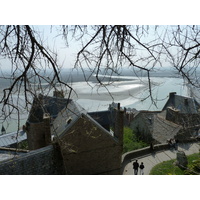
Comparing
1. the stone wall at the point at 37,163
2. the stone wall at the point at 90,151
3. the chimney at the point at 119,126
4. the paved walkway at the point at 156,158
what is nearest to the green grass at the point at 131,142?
the paved walkway at the point at 156,158

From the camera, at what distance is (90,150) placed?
9.38 meters

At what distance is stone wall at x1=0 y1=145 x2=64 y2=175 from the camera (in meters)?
5.23

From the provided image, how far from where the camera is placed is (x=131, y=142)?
18703 millimetres

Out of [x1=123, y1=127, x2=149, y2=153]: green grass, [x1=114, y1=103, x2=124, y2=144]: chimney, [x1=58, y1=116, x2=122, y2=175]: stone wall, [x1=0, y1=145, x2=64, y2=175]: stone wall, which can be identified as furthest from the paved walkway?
[x1=0, y1=145, x2=64, y2=175]: stone wall

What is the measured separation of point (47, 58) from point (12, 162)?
4.28 m

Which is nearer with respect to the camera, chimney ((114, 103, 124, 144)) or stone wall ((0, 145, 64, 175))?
stone wall ((0, 145, 64, 175))

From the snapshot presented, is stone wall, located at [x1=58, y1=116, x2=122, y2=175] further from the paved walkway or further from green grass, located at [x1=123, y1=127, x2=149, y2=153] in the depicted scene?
green grass, located at [x1=123, y1=127, x2=149, y2=153]

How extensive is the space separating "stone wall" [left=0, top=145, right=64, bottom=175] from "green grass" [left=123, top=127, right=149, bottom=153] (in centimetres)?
1189

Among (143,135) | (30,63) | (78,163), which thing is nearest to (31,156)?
(78,163)

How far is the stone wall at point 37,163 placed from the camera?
5232 mm

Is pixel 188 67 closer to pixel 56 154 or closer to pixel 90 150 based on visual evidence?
pixel 56 154

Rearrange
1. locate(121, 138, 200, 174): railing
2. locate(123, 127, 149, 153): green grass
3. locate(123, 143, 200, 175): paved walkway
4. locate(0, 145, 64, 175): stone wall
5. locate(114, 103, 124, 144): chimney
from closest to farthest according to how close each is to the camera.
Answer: locate(0, 145, 64, 175): stone wall < locate(114, 103, 124, 144): chimney < locate(123, 143, 200, 175): paved walkway < locate(121, 138, 200, 174): railing < locate(123, 127, 149, 153): green grass

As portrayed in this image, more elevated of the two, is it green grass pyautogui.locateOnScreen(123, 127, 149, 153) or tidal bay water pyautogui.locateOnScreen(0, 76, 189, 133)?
tidal bay water pyautogui.locateOnScreen(0, 76, 189, 133)

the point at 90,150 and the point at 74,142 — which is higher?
the point at 74,142
